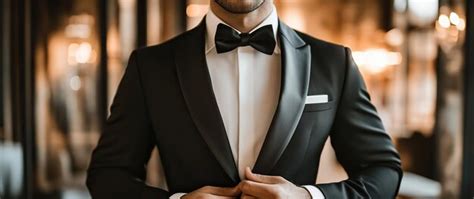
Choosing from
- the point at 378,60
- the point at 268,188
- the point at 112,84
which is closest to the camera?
the point at 268,188

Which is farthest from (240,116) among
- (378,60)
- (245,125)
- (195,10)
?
(378,60)

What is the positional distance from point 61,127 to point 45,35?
65cm

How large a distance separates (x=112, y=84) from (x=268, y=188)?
11.9 feet

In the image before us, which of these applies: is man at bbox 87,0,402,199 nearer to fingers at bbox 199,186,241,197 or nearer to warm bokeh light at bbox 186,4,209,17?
fingers at bbox 199,186,241,197

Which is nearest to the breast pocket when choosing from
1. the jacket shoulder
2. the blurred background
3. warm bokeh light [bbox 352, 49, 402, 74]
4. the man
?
the man

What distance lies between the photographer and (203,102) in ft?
3.35

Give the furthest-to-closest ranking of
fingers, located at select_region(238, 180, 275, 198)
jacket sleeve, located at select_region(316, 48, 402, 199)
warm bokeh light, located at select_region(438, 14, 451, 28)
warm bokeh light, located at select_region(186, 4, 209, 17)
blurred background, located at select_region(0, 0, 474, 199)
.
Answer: warm bokeh light, located at select_region(186, 4, 209, 17), warm bokeh light, located at select_region(438, 14, 451, 28), blurred background, located at select_region(0, 0, 474, 199), jacket sleeve, located at select_region(316, 48, 402, 199), fingers, located at select_region(238, 180, 275, 198)

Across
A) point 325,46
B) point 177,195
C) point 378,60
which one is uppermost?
point 325,46

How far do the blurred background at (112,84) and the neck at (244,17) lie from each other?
9.88ft

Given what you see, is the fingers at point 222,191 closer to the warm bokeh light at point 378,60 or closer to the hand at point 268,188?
the hand at point 268,188

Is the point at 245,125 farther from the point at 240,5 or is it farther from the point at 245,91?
the point at 240,5

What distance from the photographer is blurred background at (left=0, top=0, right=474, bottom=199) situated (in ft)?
13.0

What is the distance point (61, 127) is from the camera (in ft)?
14.8

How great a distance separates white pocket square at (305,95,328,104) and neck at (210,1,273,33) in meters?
0.15
